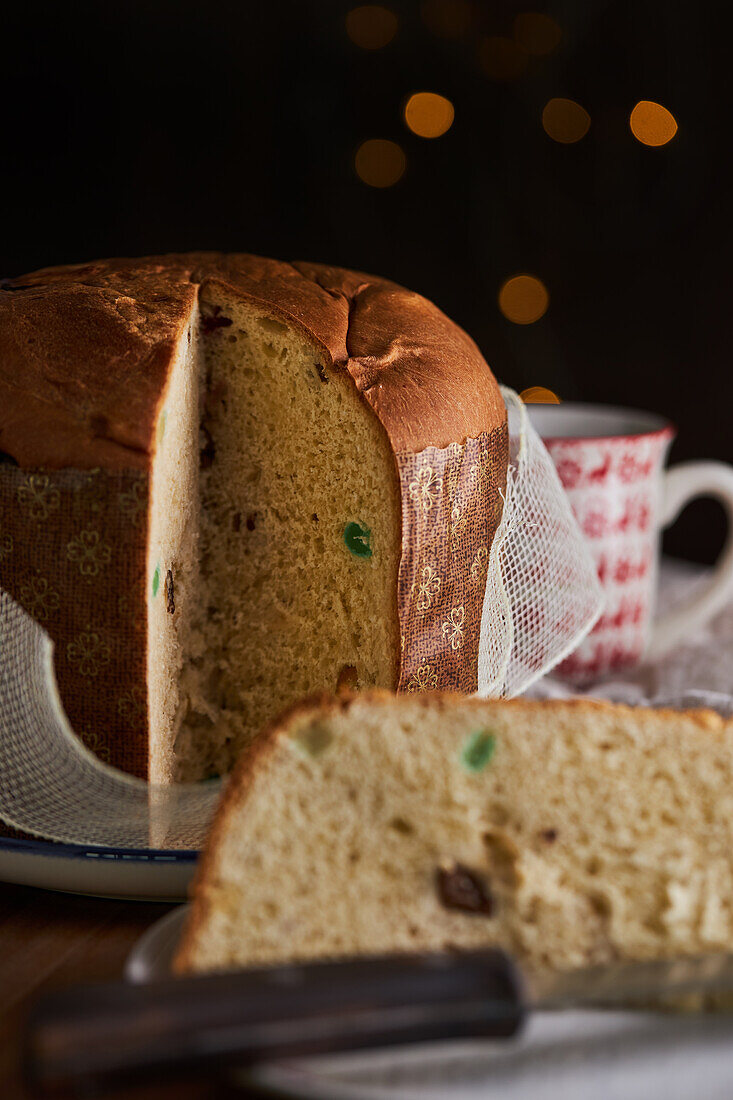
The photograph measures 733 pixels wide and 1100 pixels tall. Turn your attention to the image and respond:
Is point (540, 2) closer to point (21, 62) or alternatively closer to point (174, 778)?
point (21, 62)

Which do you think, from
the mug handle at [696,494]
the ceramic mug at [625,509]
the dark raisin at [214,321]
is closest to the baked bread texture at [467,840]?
the dark raisin at [214,321]

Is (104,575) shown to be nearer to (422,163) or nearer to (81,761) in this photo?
(81,761)

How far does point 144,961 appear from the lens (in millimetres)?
963

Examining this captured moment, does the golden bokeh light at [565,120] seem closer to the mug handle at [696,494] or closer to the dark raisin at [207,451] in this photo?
the mug handle at [696,494]

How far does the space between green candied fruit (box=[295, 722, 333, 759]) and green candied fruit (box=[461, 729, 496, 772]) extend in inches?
4.7

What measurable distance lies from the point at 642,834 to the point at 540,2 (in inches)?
94.2

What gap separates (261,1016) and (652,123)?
2.65 meters

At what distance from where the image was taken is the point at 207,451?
1.63m

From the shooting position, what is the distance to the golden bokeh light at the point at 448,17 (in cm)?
287

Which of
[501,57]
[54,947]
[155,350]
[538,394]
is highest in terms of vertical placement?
[501,57]

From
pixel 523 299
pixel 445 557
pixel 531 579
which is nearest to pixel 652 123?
pixel 523 299

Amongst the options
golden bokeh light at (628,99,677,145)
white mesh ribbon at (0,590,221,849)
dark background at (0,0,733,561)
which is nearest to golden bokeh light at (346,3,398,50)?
dark background at (0,0,733,561)

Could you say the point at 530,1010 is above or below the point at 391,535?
below

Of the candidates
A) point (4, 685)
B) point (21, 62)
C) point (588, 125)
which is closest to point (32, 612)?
point (4, 685)
